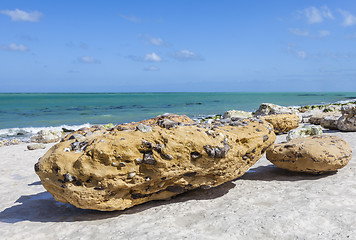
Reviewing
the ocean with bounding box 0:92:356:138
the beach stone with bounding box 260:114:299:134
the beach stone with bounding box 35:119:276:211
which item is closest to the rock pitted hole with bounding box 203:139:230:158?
the beach stone with bounding box 35:119:276:211

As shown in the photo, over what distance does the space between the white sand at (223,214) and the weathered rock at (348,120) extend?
548 cm

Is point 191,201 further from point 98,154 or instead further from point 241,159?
point 98,154

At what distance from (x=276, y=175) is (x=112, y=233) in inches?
134

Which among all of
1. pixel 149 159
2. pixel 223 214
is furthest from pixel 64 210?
pixel 223 214

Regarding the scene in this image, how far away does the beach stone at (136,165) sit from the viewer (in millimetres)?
3604

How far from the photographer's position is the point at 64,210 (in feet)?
14.4

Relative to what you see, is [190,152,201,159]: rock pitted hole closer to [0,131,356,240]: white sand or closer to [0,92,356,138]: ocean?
[0,131,356,240]: white sand

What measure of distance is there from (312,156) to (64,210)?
4.30 meters

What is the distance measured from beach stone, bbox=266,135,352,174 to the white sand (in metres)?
0.19

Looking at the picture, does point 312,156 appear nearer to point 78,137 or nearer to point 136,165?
point 136,165

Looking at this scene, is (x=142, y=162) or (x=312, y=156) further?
(x=312, y=156)

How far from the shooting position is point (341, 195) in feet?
13.1

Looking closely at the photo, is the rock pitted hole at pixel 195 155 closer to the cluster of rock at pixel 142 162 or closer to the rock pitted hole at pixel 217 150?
Answer: the cluster of rock at pixel 142 162

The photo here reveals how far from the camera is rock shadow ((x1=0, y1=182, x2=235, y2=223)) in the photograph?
4.00 meters
